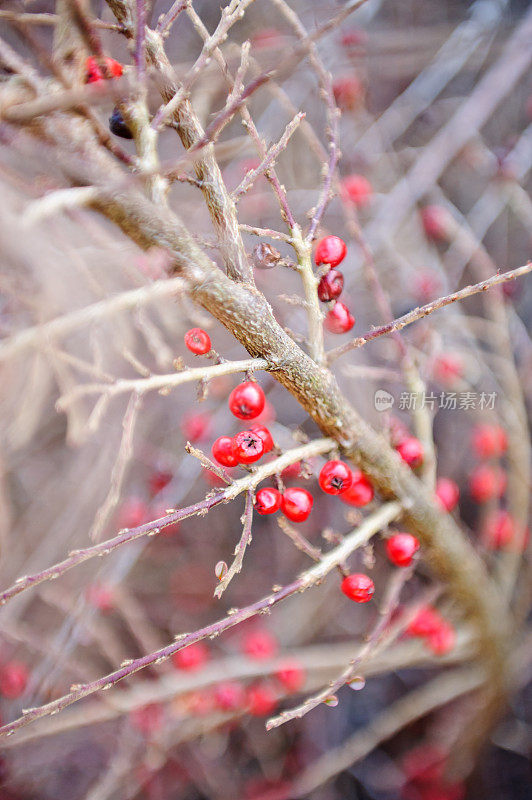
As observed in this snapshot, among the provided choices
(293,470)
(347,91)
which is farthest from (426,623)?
(347,91)

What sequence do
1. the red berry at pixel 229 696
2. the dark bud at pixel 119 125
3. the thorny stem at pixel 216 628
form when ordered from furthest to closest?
the red berry at pixel 229 696 → the dark bud at pixel 119 125 → the thorny stem at pixel 216 628

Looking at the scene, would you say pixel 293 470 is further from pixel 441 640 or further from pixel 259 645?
pixel 259 645

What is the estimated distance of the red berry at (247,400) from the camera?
1103mm

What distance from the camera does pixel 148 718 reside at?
249 centimetres

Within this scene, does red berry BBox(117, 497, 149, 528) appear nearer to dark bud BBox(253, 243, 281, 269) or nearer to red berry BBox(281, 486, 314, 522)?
red berry BBox(281, 486, 314, 522)

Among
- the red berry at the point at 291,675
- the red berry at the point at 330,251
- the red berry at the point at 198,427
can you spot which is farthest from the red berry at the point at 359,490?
the red berry at the point at 291,675

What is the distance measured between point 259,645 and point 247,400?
196 cm

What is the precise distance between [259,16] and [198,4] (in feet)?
1.24

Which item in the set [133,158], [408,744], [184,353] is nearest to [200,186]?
[133,158]

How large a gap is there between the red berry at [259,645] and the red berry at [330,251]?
2.02 m

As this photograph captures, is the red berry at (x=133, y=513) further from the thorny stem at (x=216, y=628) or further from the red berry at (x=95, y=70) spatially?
the red berry at (x=95, y=70)

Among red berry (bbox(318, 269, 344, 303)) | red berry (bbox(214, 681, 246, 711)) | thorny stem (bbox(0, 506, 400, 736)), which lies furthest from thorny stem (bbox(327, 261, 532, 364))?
red berry (bbox(214, 681, 246, 711))

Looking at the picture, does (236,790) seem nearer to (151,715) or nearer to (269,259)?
(151,715)

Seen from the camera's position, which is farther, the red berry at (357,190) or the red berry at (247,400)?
the red berry at (357,190)
